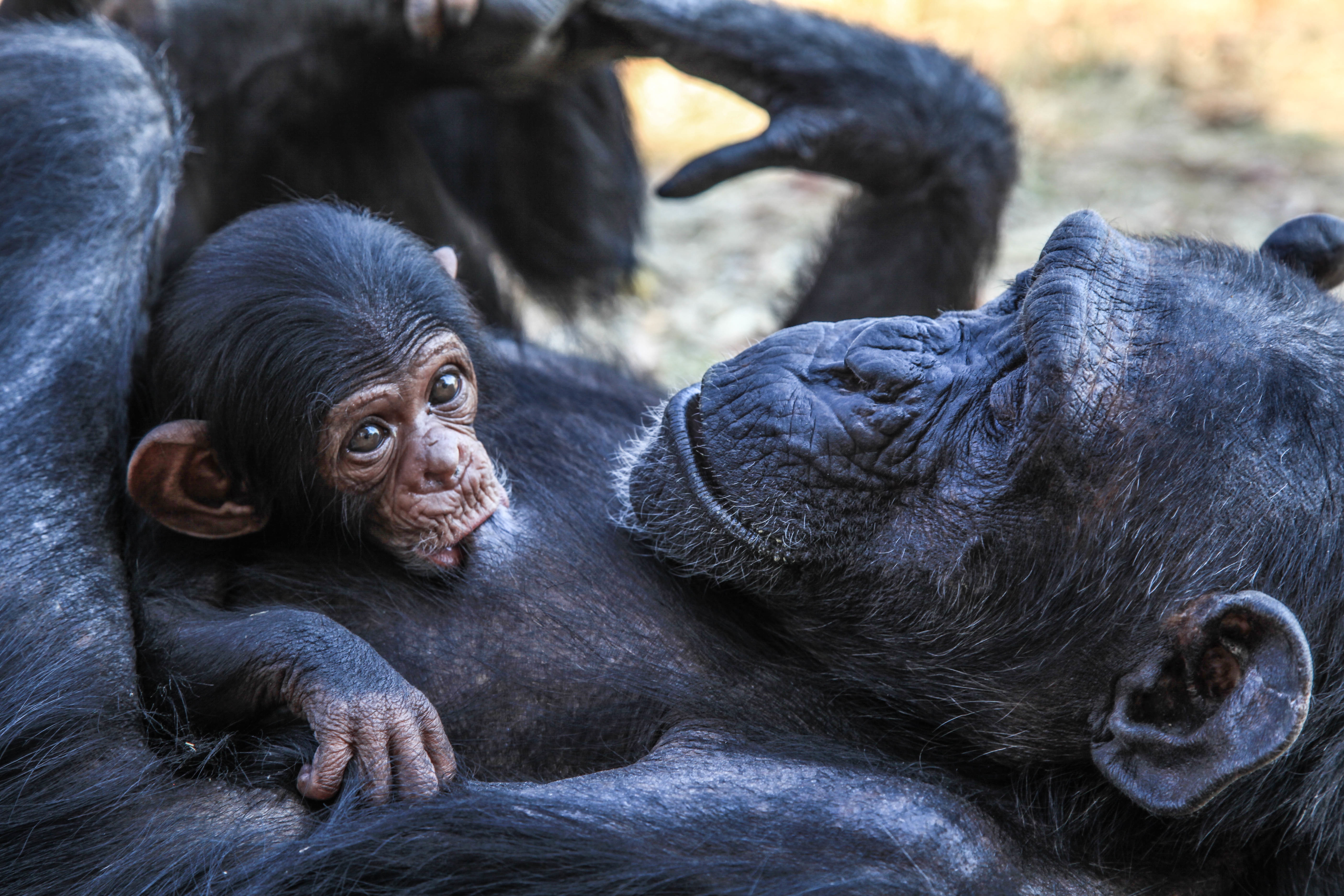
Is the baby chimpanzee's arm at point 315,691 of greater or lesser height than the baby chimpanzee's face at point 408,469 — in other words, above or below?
below

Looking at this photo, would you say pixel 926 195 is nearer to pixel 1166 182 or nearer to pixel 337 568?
pixel 337 568

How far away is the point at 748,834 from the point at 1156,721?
678 millimetres

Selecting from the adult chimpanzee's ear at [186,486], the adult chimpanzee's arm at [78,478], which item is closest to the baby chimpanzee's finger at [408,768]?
the adult chimpanzee's arm at [78,478]

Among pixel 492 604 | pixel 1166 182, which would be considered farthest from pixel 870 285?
pixel 1166 182

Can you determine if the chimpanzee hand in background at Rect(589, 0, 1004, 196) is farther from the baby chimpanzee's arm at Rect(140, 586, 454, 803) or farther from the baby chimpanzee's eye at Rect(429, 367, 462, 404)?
the baby chimpanzee's arm at Rect(140, 586, 454, 803)

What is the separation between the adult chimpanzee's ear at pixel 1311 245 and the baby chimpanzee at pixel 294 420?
170 centimetres

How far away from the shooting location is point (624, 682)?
2543mm

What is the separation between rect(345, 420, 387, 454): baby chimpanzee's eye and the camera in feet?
8.89

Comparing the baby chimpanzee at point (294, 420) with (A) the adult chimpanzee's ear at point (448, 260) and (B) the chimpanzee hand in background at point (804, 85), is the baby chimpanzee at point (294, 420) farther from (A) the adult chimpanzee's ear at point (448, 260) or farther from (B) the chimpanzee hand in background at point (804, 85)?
(B) the chimpanzee hand in background at point (804, 85)

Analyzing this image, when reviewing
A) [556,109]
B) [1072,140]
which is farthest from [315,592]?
[1072,140]

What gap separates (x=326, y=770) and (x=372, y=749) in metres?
0.09

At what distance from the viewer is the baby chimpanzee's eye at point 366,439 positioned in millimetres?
2711

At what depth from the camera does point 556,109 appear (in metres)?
4.31

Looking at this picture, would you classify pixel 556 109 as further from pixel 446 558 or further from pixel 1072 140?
pixel 1072 140
